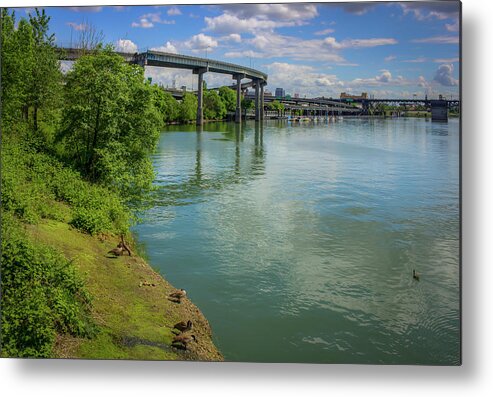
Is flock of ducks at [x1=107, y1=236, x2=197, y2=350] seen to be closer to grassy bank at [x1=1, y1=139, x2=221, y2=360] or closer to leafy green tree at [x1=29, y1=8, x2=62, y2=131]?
grassy bank at [x1=1, y1=139, x2=221, y2=360]

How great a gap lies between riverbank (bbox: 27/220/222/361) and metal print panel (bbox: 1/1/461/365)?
28mm

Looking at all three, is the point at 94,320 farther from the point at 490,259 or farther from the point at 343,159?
the point at 343,159

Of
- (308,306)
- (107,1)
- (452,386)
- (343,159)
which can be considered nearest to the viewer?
(452,386)

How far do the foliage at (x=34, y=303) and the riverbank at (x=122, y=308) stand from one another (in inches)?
7.7

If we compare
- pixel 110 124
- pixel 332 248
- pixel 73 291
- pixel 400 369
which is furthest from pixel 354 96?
pixel 110 124

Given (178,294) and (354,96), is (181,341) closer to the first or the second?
(178,294)

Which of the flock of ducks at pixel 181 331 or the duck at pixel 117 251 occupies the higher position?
the duck at pixel 117 251

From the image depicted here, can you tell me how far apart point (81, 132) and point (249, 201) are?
4524mm

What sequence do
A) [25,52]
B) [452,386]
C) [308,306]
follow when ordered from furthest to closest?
1. [25,52]
2. [308,306]
3. [452,386]

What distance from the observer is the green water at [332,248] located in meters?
6.76

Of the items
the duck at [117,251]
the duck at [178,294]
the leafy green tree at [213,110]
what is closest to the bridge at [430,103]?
the duck at [178,294]

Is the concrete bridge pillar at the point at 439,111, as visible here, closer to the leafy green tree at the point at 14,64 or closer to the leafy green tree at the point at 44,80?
the leafy green tree at the point at 14,64

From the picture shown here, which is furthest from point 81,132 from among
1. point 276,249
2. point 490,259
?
point 490,259

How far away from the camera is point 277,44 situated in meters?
8.20
